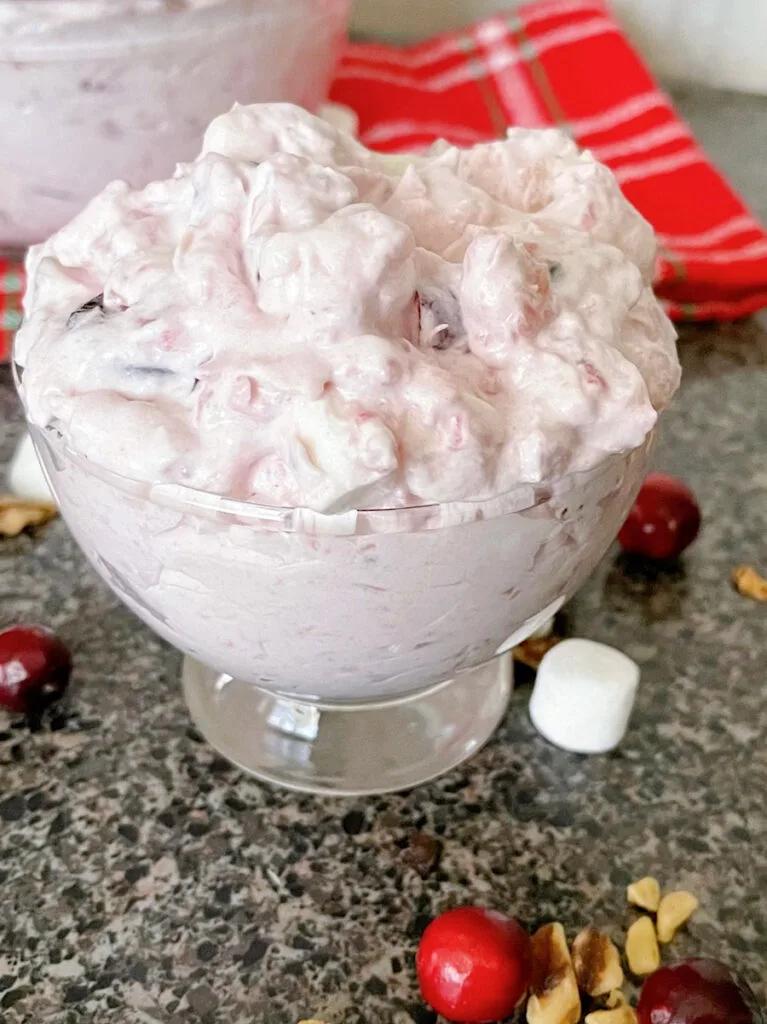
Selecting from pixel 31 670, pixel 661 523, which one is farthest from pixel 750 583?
pixel 31 670

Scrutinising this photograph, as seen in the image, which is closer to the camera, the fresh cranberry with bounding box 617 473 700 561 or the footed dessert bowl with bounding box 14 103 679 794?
the footed dessert bowl with bounding box 14 103 679 794

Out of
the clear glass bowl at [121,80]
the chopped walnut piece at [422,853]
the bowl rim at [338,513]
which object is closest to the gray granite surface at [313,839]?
the chopped walnut piece at [422,853]

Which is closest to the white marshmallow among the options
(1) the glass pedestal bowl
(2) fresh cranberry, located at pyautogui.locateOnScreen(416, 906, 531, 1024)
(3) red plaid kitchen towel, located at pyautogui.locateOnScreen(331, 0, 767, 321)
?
(1) the glass pedestal bowl

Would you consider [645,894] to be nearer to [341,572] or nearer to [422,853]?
[422,853]

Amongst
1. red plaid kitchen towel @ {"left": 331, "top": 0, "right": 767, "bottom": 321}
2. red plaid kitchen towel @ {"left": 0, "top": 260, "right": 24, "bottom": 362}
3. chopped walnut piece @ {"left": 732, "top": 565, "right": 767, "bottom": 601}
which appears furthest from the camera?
red plaid kitchen towel @ {"left": 331, "top": 0, "right": 767, "bottom": 321}

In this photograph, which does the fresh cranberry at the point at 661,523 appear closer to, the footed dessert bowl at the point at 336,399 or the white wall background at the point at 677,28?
the footed dessert bowl at the point at 336,399

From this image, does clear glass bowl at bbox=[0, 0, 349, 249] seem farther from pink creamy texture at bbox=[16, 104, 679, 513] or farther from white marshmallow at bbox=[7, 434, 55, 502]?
pink creamy texture at bbox=[16, 104, 679, 513]
